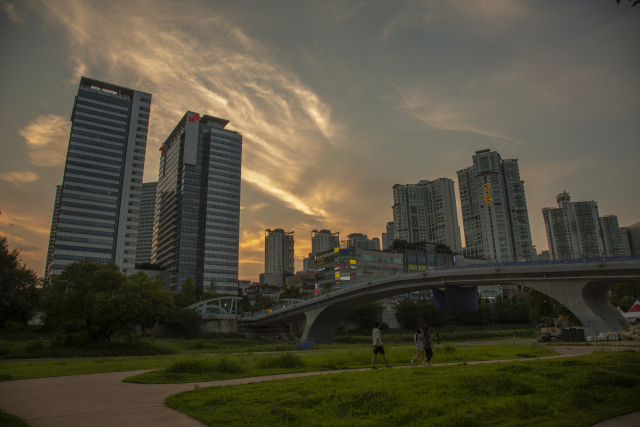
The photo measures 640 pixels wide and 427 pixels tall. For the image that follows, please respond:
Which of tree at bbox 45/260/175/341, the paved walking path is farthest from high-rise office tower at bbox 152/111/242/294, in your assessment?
the paved walking path

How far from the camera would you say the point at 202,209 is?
149 metres

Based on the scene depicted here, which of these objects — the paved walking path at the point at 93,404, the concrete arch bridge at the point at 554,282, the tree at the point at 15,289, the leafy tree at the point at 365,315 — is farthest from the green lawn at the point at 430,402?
the leafy tree at the point at 365,315

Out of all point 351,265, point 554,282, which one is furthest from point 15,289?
point 351,265

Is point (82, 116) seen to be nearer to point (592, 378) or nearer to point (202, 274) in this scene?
point (202, 274)

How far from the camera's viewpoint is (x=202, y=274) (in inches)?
5507

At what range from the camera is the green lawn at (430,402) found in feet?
22.2

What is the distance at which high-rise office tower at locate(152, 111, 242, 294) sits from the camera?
14250cm

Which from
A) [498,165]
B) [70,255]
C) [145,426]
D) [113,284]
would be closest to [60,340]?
[113,284]

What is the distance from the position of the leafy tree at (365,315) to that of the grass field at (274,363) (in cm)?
7028

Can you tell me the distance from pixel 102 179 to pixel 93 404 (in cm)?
12938

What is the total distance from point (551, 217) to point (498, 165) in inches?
2328

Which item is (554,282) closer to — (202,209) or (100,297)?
(100,297)

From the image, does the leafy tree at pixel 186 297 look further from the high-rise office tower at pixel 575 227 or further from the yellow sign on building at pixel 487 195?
the high-rise office tower at pixel 575 227

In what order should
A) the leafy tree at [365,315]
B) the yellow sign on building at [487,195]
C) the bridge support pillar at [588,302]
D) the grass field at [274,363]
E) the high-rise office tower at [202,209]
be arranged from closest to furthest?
the grass field at [274,363] → the bridge support pillar at [588,302] → the leafy tree at [365,315] → the high-rise office tower at [202,209] → the yellow sign on building at [487,195]
